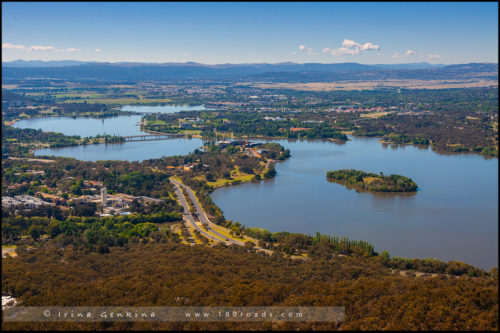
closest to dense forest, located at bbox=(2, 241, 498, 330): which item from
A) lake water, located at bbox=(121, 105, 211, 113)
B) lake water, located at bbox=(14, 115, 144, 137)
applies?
lake water, located at bbox=(14, 115, 144, 137)

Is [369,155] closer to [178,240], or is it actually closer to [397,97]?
[178,240]

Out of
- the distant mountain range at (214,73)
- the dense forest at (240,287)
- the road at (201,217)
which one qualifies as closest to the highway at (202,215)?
the road at (201,217)

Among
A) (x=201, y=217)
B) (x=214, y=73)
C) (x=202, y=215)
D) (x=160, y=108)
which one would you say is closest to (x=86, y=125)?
(x=160, y=108)

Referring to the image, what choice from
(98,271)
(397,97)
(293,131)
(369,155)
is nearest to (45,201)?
(98,271)

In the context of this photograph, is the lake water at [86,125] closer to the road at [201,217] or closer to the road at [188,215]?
the road at [201,217]

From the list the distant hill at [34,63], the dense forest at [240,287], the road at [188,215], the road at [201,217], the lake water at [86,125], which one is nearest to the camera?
the dense forest at [240,287]

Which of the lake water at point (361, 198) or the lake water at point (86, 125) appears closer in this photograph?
the lake water at point (361, 198)

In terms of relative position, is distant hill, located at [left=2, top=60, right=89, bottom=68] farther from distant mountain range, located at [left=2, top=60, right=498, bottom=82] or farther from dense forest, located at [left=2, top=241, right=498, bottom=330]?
dense forest, located at [left=2, top=241, right=498, bottom=330]

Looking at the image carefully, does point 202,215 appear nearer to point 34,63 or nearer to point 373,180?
point 373,180

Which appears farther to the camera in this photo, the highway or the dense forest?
the highway
